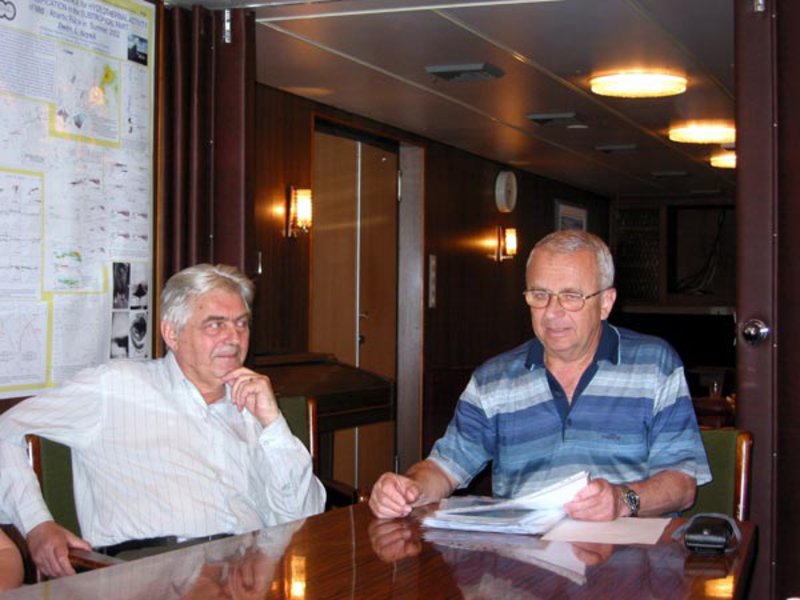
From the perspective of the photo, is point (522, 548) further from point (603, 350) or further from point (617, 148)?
point (617, 148)

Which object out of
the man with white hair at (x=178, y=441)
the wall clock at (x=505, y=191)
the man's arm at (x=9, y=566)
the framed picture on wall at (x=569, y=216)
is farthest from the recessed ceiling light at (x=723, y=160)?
the man's arm at (x=9, y=566)

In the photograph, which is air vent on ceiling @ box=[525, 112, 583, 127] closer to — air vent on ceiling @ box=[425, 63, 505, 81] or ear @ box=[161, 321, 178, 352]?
air vent on ceiling @ box=[425, 63, 505, 81]

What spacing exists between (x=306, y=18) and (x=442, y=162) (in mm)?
4028

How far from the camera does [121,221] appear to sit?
12.7 feet

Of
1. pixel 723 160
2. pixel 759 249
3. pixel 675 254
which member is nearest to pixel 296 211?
pixel 759 249

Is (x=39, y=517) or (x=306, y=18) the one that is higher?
(x=306, y=18)

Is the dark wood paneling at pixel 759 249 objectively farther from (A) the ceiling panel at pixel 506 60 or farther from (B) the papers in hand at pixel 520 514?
(B) the papers in hand at pixel 520 514

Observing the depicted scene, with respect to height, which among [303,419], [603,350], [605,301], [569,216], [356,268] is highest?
[569,216]

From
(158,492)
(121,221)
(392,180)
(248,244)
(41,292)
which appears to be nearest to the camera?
(158,492)

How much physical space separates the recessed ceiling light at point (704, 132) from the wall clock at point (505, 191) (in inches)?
87.8

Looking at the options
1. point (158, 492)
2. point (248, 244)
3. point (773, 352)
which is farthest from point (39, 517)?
point (773, 352)

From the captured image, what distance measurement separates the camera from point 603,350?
9.04 feet

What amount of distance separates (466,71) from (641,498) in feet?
12.5

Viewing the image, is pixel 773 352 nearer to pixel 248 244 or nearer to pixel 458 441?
pixel 458 441
